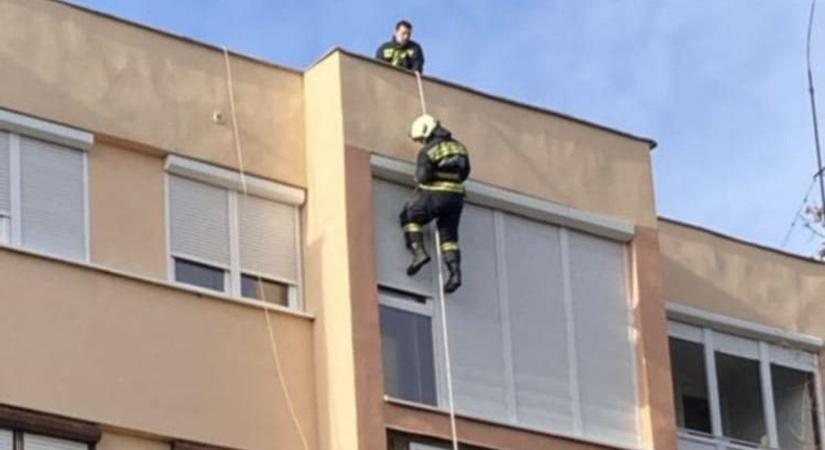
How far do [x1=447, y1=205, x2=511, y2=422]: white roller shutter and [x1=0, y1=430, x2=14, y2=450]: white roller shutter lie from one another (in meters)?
4.24

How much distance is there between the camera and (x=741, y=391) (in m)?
27.3

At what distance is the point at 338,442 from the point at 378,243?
197 centimetres

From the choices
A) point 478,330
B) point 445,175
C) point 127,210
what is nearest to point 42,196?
point 127,210

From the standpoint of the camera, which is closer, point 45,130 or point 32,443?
point 32,443

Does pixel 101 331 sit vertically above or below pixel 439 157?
below

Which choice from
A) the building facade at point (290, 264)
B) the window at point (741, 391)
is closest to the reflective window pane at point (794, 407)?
the window at point (741, 391)

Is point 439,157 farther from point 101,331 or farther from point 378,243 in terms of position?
point 101,331

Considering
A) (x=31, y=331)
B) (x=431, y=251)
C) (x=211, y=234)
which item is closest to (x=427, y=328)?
(x=431, y=251)

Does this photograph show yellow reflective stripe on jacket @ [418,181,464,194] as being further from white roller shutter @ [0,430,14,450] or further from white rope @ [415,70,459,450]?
white roller shutter @ [0,430,14,450]

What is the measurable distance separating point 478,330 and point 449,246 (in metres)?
0.82

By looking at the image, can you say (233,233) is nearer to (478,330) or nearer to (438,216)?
(438,216)

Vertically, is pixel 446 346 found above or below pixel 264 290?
below

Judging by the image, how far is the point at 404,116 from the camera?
2366 centimetres

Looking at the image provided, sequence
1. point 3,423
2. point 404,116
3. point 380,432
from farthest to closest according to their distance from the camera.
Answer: point 404,116 → point 380,432 → point 3,423
